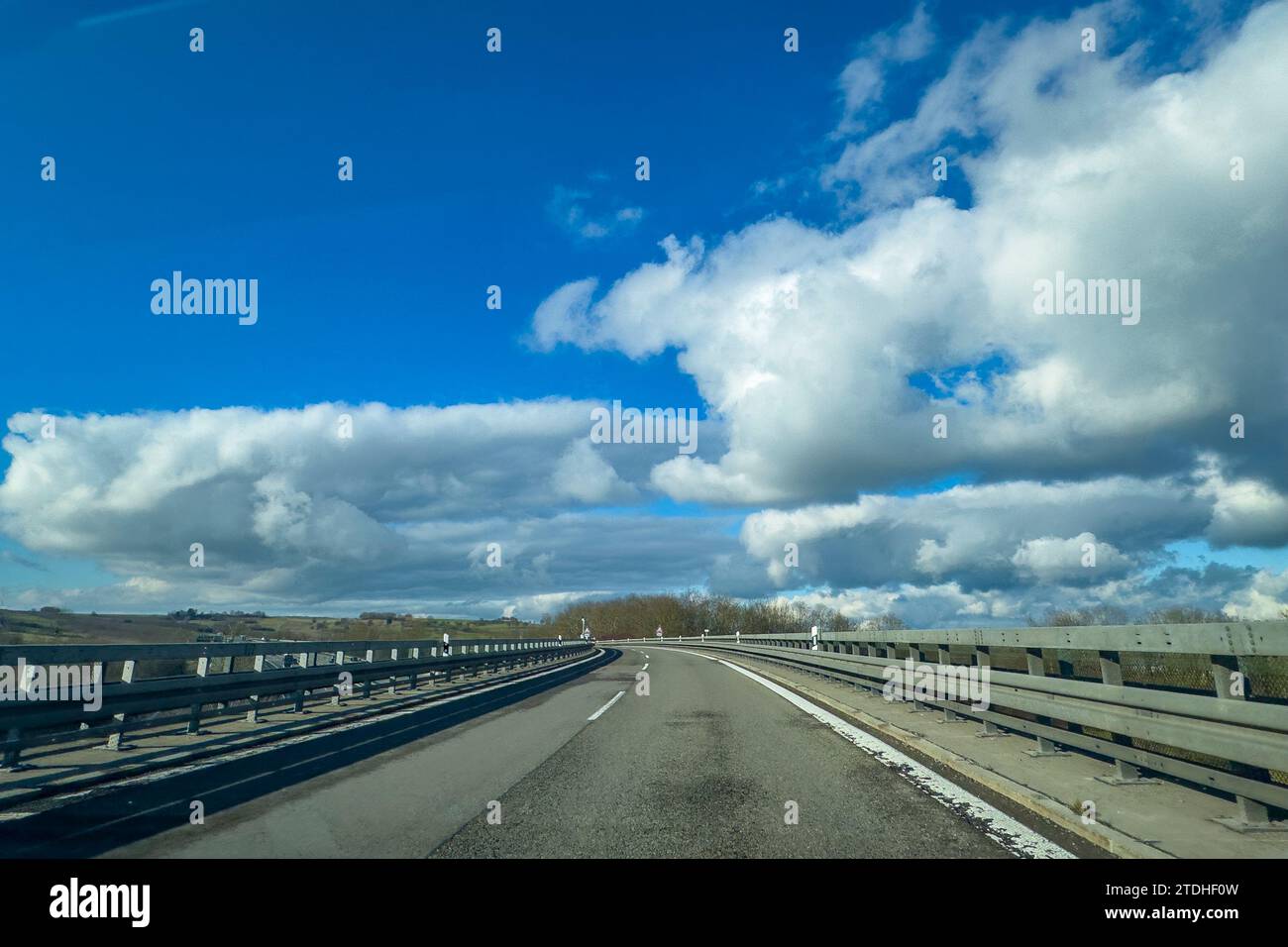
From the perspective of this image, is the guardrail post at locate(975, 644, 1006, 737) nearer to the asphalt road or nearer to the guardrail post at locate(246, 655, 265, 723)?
the asphalt road

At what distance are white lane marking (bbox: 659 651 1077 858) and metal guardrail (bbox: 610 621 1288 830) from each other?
110 cm

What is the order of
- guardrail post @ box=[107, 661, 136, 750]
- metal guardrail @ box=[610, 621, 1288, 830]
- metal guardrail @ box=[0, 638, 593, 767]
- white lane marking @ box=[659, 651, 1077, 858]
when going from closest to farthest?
metal guardrail @ box=[610, 621, 1288, 830] → white lane marking @ box=[659, 651, 1077, 858] → metal guardrail @ box=[0, 638, 593, 767] → guardrail post @ box=[107, 661, 136, 750]

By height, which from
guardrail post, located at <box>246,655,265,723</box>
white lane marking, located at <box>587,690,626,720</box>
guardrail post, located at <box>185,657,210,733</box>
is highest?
guardrail post, located at <box>185,657,210,733</box>

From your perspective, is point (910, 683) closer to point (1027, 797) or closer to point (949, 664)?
point (949, 664)

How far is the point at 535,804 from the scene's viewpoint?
703cm

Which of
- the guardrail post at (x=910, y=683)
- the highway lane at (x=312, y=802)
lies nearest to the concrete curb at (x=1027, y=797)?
the guardrail post at (x=910, y=683)

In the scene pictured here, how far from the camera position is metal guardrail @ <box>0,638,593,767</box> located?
7.62 m

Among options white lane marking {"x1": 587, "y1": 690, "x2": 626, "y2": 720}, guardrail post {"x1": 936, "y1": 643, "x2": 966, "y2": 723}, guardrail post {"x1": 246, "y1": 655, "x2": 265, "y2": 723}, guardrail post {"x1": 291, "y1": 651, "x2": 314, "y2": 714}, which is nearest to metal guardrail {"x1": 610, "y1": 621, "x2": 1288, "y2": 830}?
guardrail post {"x1": 936, "y1": 643, "x2": 966, "y2": 723}

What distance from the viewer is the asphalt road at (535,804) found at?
5656 mm

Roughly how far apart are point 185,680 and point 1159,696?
1028 centimetres
